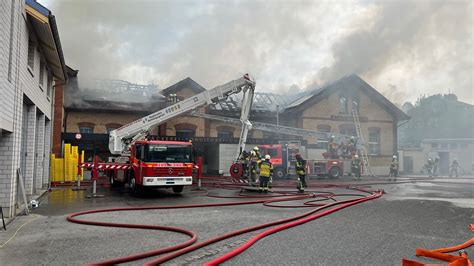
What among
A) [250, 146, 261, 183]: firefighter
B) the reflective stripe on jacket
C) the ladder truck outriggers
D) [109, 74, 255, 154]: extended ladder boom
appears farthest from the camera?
[250, 146, 261, 183]: firefighter

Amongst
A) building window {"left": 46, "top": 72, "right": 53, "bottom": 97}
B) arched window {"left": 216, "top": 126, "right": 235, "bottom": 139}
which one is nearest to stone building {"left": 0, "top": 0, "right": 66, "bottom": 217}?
building window {"left": 46, "top": 72, "right": 53, "bottom": 97}

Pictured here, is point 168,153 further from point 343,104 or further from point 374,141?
point 374,141

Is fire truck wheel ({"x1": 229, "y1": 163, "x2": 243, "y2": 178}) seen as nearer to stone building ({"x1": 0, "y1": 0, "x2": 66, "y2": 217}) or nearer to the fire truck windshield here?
the fire truck windshield

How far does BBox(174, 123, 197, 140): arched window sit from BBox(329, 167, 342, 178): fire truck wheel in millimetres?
9198

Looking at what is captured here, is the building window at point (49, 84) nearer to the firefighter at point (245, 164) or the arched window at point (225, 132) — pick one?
the firefighter at point (245, 164)

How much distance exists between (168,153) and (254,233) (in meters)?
6.78

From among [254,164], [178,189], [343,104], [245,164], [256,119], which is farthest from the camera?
[343,104]

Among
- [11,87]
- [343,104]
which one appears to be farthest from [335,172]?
[11,87]

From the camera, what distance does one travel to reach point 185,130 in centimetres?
2550

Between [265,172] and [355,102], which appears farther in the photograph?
A: [355,102]

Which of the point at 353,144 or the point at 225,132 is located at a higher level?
the point at 225,132

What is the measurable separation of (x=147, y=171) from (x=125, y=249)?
6940 millimetres

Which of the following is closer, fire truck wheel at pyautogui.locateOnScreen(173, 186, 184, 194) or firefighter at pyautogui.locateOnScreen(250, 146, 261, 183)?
fire truck wheel at pyautogui.locateOnScreen(173, 186, 184, 194)

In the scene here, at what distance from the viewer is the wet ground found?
199 inches
